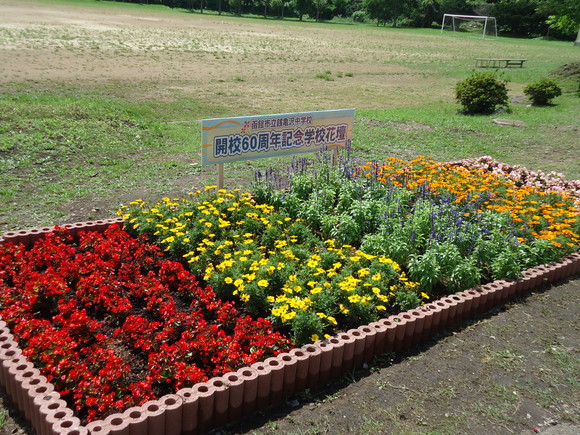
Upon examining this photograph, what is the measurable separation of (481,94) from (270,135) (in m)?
10.9

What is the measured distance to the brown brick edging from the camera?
3.14m

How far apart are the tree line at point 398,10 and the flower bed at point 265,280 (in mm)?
62226

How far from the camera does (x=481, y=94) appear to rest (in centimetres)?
1570

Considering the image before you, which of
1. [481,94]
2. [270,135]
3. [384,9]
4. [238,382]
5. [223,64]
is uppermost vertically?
[384,9]

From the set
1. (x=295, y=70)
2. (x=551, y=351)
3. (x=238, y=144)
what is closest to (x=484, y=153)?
(x=238, y=144)

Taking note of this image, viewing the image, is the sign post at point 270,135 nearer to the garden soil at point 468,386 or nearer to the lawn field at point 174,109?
the lawn field at point 174,109

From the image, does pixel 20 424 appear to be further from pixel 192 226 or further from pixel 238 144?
pixel 238 144

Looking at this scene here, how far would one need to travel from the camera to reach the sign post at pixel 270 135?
655cm

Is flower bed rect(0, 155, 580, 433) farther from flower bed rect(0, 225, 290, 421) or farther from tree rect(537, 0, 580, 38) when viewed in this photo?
tree rect(537, 0, 580, 38)

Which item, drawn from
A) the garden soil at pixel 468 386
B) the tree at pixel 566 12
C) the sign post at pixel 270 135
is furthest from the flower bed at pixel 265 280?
the tree at pixel 566 12

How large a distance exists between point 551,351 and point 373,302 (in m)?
1.57

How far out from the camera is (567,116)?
15242mm

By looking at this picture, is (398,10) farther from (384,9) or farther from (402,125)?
(402,125)

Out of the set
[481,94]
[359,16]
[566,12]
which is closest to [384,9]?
[359,16]
